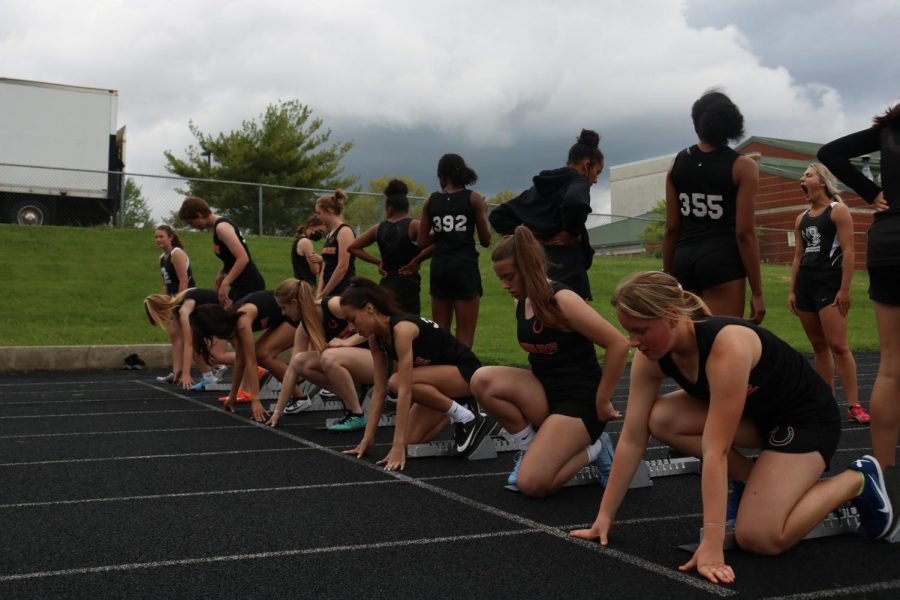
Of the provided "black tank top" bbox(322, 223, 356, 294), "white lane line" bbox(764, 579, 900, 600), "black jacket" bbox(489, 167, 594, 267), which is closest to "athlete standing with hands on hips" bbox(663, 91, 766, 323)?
"black jacket" bbox(489, 167, 594, 267)

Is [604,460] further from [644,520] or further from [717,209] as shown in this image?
[717,209]

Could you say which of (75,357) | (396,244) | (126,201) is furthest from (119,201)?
(396,244)

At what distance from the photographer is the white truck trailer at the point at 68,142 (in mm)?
20578

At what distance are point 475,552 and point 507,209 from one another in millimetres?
2564

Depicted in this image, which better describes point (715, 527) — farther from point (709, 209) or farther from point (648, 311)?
point (709, 209)

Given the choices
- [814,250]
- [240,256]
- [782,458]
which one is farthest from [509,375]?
[240,256]

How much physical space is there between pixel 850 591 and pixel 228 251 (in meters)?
6.71

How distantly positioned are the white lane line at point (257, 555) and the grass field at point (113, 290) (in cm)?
776

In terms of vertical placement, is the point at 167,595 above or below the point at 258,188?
below

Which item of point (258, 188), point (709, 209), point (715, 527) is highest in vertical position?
point (258, 188)

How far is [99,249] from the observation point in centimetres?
1855

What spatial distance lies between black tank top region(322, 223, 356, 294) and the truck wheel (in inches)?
569

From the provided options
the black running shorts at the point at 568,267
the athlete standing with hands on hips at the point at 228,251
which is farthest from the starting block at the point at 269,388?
the black running shorts at the point at 568,267

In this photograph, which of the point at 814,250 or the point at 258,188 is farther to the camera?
the point at 258,188
